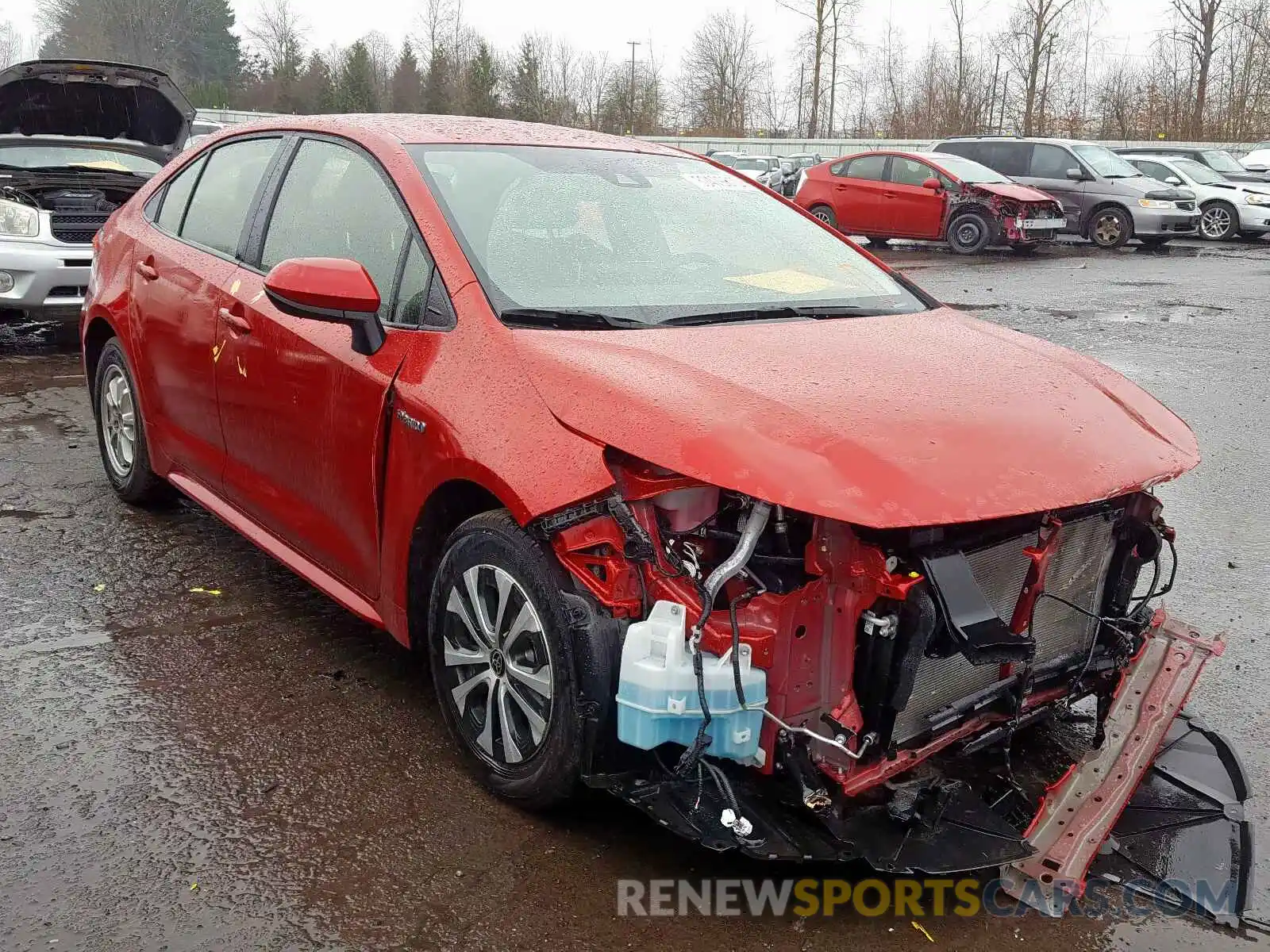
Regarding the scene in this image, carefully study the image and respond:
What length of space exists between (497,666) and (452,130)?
1.89m

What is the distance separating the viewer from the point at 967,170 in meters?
17.5

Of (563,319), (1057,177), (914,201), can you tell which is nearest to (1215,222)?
(1057,177)

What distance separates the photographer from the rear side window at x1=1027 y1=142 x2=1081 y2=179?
722 inches

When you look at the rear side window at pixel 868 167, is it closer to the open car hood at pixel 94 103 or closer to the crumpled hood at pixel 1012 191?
the crumpled hood at pixel 1012 191

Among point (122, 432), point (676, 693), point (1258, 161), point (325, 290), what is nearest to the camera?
point (676, 693)

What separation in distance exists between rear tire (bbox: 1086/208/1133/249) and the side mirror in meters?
17.8

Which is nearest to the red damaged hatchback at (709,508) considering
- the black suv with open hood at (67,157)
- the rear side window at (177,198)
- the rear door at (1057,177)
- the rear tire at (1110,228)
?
the rear side window at (177,198)

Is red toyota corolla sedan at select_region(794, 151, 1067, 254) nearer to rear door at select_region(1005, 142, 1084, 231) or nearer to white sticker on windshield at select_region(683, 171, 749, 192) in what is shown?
rear door at select_region(1005, 142, 1084, 231)

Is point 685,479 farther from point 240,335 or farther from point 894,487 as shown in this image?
point 240,335

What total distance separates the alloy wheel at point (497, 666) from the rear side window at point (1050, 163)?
17.8 metres

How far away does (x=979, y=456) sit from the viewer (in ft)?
8.13

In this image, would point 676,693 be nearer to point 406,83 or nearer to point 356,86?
point 356,86

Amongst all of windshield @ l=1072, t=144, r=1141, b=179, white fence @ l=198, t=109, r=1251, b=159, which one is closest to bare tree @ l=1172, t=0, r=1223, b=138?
white fence @ l=198, t=109, r=1251, b=159

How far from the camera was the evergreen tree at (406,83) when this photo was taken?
200 feet
